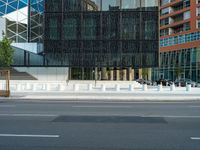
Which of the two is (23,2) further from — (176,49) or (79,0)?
(176,49)

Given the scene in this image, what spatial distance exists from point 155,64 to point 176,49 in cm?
3540

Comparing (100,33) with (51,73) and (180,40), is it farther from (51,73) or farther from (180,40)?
(180,40)

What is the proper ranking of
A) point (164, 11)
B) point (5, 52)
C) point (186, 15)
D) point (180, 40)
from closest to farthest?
point (5, 52) < point (186, 15) < point (180, 40) < point (164, 11)

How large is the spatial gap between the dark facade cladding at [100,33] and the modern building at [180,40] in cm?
2554

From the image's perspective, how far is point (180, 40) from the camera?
89.2 meters

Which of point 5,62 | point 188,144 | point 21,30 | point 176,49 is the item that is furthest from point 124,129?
point 176,49

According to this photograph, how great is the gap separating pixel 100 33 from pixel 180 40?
3685cm

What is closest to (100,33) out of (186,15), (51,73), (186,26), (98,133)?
(51,73)

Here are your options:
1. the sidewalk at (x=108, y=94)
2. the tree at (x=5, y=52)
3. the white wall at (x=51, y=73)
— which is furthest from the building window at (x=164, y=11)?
the sidewalk at (x=108, y=94)

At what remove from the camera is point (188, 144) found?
342 inches

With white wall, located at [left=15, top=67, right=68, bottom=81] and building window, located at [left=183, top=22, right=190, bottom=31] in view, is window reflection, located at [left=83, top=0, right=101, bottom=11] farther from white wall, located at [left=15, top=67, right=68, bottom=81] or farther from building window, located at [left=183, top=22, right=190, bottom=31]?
building window, located at [left=183, top=22, right=190, bottom=31]

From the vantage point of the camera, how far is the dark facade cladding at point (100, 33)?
57.1 metres

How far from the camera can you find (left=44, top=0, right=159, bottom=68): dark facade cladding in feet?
187

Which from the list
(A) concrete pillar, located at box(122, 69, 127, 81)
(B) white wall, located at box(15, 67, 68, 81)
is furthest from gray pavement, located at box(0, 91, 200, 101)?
(A) concrete pillar, located at box(122, 69, 127, 81)
